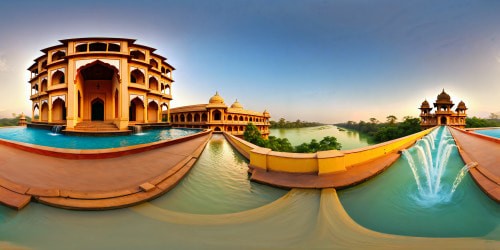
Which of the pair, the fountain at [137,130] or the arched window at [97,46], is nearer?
the fountain at [137,130]

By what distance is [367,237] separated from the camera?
2057 millimetres

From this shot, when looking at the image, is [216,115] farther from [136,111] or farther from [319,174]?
[319,174]

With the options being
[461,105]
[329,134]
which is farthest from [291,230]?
[329,134]

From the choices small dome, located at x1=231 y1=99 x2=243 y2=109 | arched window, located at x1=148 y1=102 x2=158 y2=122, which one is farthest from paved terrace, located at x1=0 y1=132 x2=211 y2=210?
small dome, located at x1=231 y1=99 x2=243 y2=109

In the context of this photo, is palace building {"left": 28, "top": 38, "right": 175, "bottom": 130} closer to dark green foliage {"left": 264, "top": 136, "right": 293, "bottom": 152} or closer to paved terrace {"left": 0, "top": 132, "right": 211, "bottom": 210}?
paved terrace {"left": 0, "top": 132, "right": 211, "bottom": 210}

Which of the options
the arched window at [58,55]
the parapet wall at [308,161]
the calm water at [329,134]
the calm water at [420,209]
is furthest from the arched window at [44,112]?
the calm water at [329,134]

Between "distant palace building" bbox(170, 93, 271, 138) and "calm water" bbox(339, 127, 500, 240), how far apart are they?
22375 mm

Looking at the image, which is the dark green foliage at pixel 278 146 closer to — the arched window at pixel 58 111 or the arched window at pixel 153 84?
the arched window at pixel 153 84

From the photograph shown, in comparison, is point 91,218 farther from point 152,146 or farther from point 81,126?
point 81,126

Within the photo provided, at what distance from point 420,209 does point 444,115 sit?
3818 centimetres

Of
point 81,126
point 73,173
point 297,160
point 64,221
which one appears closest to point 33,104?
point 81,126

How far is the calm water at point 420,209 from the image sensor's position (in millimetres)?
2221

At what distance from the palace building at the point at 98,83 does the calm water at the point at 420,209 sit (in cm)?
1290

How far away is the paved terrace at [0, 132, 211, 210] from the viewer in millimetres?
2869
